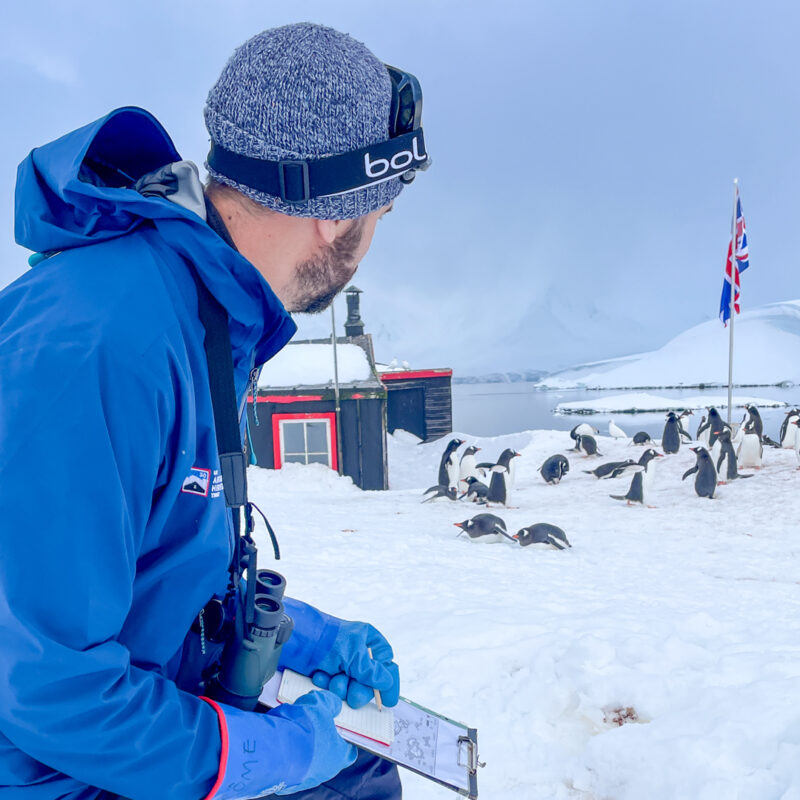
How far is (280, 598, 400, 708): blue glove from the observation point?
5.48ft

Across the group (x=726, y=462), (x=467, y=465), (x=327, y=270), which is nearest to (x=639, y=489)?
(x=726, y=462)

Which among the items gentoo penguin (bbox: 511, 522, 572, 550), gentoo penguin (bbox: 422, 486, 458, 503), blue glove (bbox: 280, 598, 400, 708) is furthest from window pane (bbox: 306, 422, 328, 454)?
blue glove (bbox: 280, 598, 400, 708)

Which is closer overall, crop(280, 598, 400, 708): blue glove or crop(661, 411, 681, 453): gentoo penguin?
crop(280, 598, 400, 708): blue glove

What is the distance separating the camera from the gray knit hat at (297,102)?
1.28 m

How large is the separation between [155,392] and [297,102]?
71 cm

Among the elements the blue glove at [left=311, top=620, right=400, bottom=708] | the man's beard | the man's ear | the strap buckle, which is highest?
the strap buckle

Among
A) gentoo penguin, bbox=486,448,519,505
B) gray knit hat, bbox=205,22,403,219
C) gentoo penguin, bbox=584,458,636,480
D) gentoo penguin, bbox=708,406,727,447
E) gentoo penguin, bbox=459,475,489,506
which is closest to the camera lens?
gray knit hat, bbox=205,22,403,219

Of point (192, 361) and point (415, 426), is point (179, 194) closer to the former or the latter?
point (192, 361)

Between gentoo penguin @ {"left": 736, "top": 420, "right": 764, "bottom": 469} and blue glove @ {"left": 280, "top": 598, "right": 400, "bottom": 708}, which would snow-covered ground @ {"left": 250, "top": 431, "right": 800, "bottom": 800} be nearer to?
blue glove @ {"left": 280, "top": 598, "right": 400, "bottom": 708}

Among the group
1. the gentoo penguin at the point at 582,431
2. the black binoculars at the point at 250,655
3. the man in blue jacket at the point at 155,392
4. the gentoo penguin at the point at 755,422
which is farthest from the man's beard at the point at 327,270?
the gentoo penguin at the point at 582,431

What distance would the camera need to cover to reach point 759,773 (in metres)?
2.07

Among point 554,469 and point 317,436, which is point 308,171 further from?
point 317,436

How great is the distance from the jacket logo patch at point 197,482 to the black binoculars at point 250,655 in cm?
37

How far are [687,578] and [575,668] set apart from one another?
9.82 feet
